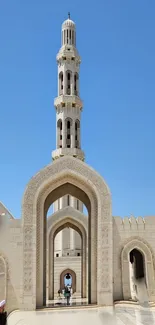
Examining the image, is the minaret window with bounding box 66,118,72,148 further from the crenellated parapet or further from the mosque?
the crenellated parapet

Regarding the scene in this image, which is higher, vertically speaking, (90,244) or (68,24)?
(68,24)

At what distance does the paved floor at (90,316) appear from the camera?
14.2m

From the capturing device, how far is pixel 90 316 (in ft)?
51.5

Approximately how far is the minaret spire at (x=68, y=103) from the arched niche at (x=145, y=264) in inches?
590

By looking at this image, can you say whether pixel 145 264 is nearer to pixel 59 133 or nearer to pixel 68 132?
pixel 68 132

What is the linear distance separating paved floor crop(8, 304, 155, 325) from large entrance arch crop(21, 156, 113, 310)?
3.41 ft

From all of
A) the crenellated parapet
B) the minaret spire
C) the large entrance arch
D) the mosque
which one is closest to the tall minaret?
the minaret spire

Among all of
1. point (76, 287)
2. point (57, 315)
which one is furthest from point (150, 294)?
point (76, 287)

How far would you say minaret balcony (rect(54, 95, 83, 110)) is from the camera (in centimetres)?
3347

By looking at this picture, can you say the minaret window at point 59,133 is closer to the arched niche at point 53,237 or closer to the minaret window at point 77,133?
the minaret window at point 77,133

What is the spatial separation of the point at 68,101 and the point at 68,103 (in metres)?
0.28

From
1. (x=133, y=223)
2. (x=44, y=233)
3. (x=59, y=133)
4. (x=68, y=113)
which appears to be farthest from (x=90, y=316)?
(x=68, y=113)

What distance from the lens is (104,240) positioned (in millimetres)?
18438

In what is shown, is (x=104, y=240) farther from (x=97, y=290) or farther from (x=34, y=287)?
(x=34, y=287)
